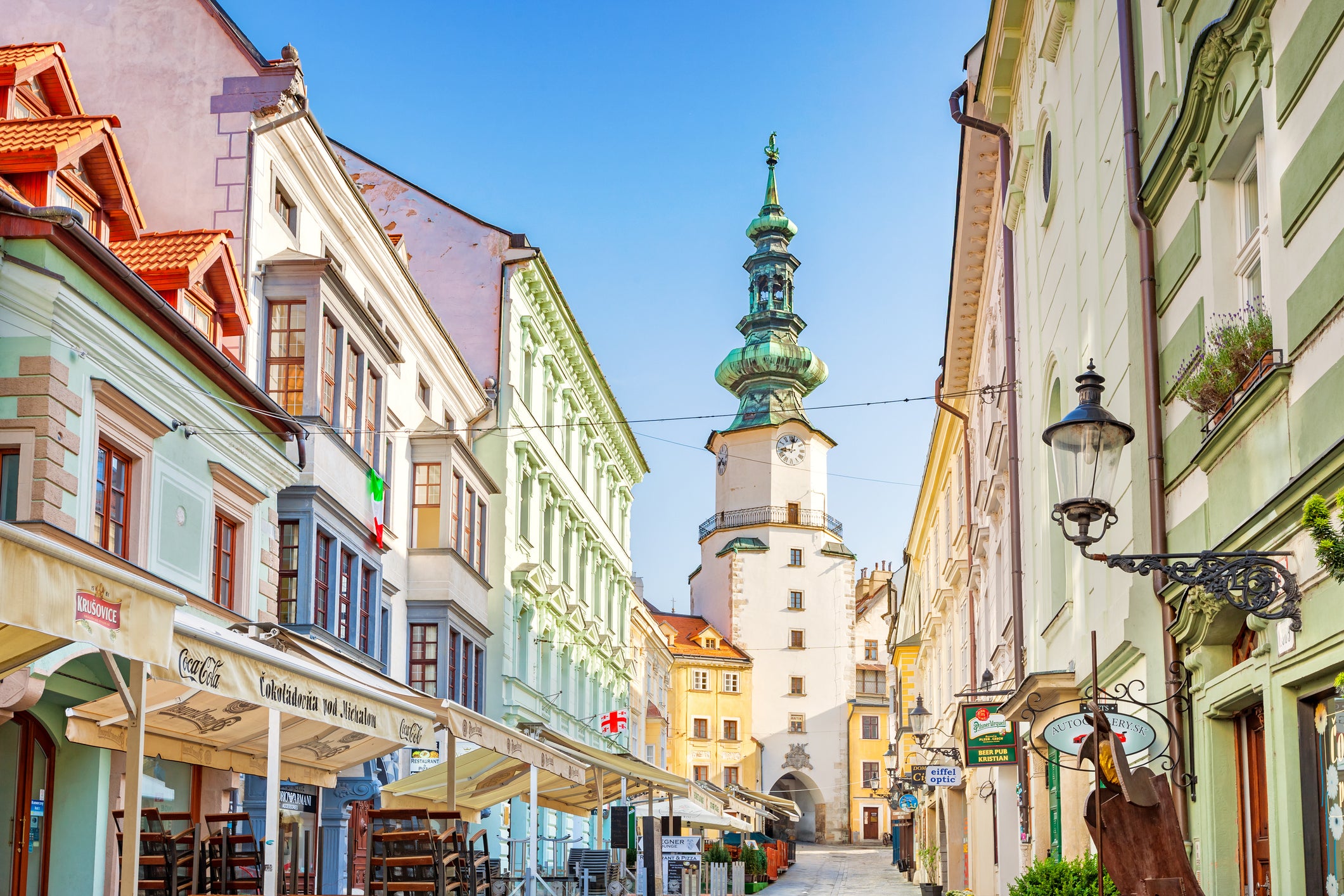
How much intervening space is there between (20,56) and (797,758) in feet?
246

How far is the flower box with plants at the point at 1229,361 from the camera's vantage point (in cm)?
870

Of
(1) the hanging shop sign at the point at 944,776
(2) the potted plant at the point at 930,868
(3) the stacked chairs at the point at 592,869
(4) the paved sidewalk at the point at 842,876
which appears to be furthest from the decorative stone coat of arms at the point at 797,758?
(3) the stacked chairs at the point at 592,869

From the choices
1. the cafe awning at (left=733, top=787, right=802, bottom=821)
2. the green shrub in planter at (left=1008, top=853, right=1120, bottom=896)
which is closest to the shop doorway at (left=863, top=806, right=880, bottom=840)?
the cafe awning at (left=733, top=787, right=802, bottom=821)

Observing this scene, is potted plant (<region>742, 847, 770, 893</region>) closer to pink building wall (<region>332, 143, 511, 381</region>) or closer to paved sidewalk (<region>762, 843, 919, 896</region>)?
paved sidewalk (<region>762, 843, 919, 896</region>)

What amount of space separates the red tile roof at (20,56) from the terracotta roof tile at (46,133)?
0.82m

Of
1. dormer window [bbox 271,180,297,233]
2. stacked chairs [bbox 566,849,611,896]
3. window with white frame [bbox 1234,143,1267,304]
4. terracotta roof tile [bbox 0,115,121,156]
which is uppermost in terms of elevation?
dormer window [bbox 271,180,297,233]

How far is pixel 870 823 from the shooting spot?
3509 inches

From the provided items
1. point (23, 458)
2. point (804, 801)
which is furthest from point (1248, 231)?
point (804, 801)

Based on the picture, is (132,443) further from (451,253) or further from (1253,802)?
(451,253)

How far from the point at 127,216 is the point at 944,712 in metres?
25.0

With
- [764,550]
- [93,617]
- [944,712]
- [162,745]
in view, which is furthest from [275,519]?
[764,550]

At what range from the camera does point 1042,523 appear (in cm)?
1802

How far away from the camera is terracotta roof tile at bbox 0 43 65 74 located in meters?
18.1

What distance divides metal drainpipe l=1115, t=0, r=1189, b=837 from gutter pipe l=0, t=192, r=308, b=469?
29.5ft
